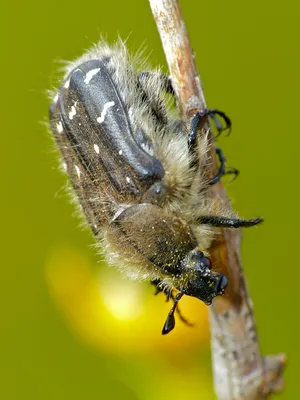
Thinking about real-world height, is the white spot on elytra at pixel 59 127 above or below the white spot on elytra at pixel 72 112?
below

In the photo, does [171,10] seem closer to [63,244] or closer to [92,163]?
[92,163]

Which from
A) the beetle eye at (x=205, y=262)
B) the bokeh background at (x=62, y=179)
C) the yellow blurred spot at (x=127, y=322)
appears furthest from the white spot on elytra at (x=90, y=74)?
the bokeh background at (x=62, y=179)

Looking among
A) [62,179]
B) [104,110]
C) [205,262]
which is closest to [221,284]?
[205,262]

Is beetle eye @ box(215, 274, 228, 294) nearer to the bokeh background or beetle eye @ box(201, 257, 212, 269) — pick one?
beetle eye @ box(201, 257, 212, 269)

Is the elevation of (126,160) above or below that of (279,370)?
above

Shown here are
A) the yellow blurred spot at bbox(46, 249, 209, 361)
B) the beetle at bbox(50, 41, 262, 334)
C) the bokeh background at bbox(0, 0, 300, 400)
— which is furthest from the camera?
the bokeh background at bbox(0, 0, 300, 400)

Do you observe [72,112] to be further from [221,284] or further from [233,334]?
[233,334]

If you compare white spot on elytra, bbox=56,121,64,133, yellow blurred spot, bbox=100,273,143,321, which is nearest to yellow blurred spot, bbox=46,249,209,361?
yellow blurred spot, bbox=100,273,143,321

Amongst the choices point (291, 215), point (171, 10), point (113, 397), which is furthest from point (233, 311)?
point (113, 397)

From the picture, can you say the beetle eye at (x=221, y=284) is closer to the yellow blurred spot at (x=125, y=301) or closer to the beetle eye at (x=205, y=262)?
the beetle eye at (x=205, y=262)
